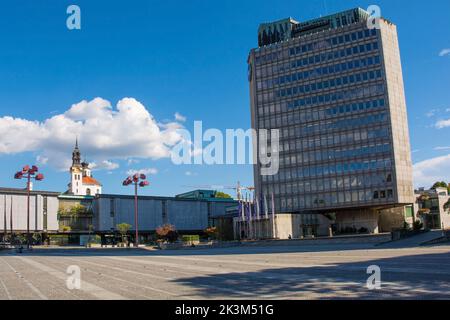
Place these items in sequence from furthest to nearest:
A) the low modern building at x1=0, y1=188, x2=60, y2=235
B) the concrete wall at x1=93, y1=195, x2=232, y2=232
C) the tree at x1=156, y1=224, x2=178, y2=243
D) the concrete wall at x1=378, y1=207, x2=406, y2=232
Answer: the concrete wall at x1=93, y1=195, x2=232, y2=232
the low modern building at x1=0, y1=188, x2=60, y2=235
the tree at x1=156, y1=224, x2=178, y2=243
the concrete wall at x1=378, y1=207, x2=406, y2=232

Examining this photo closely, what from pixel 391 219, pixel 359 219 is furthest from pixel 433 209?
pixel 359 219

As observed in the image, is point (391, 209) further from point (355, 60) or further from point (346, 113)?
point (355, 60)

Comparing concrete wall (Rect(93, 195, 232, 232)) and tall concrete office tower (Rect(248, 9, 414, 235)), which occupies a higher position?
tall concrete office tower (Rect(248, 9, 414, 235))

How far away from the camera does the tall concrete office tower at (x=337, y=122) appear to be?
9662 cm

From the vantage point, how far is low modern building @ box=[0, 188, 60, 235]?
119938mm

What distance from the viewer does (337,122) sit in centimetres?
10100

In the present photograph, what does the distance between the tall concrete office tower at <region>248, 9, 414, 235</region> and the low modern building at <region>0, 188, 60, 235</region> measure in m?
57.4

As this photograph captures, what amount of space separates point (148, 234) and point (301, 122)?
190 ft

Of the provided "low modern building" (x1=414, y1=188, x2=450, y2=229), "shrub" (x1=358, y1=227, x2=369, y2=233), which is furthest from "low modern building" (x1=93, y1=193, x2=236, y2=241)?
"low modern building" (x1=414, y1=188, x2=450, y2=229)

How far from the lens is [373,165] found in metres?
96.8

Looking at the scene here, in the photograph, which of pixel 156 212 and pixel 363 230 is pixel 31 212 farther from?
pixel 363 230

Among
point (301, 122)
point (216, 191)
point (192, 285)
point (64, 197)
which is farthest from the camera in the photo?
point (216, 191)

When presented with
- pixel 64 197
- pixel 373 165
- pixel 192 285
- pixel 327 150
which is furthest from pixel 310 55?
pixel 192 285

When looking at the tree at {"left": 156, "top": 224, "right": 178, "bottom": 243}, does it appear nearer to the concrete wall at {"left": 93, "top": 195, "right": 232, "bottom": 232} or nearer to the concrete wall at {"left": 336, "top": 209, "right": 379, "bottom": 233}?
the concrete wall at {"left": 93, "top": 195, "right": 232, "bottom": 232}
